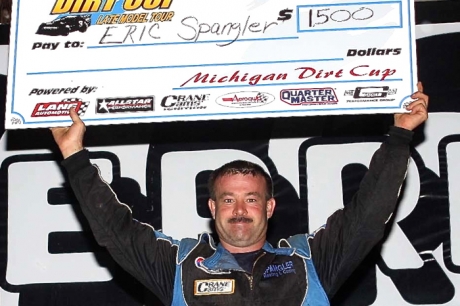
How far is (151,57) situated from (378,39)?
2.86ft

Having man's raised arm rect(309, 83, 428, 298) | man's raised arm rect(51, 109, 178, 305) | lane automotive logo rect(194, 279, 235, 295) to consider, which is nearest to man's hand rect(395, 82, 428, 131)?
man's raised arm rect(309, 83, 428, 298)

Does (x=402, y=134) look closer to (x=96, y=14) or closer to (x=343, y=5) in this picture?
(x=343, y=5)

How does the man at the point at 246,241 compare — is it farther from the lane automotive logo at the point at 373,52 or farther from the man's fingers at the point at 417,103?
the lane automotive logo at the point at 373,52

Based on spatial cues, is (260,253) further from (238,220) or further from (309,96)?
(309,96)

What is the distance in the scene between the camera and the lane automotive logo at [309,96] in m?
3.00

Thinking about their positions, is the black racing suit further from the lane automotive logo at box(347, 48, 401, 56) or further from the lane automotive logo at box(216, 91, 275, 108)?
the lane automotive logo at box(216, 91, 275, 108)

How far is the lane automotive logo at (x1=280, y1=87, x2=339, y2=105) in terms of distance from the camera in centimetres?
300

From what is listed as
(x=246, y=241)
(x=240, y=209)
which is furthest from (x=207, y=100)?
(x=246, y=241)

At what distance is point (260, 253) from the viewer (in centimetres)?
302

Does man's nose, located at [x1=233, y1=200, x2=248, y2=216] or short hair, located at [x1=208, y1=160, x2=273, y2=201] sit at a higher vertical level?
short hair, located at [x1=208, y1=160, x2=273, y2=201]

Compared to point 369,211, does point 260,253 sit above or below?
below

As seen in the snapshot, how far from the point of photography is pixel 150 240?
3.05m

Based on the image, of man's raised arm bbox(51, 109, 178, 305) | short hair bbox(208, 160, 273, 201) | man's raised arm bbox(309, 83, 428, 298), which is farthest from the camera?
short hair bbox(208, 160, 273, 201)

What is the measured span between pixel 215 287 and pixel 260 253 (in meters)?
0.23
